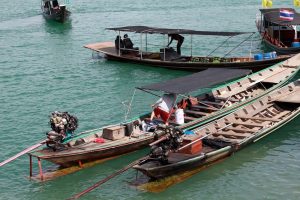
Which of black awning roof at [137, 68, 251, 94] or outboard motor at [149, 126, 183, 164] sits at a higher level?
black awning roof at [137, 68, 251, 94]

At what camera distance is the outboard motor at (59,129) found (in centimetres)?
1438

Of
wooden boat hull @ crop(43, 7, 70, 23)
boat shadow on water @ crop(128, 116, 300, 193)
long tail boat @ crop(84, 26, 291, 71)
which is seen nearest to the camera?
boat shadow on water @ crop(128, 116, 300, 193)

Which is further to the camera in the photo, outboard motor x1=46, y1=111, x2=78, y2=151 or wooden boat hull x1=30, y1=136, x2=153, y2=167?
outboard motor x1=46, y1=111, x2=78, y2=151

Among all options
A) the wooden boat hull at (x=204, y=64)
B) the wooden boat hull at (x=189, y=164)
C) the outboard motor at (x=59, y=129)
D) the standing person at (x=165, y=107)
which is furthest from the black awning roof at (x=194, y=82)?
the wooden boat hull at (x=204, y=64)

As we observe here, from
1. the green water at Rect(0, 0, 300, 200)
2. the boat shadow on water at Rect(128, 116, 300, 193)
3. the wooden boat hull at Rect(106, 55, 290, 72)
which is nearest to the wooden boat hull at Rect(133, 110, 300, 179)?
the boat shadow on water at Rect(128, 116, 300, 193)

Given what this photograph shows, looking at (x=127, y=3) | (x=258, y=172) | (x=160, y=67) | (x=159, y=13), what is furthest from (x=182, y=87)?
(x=127, y=3)

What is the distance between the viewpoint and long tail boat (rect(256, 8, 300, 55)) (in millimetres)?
27078

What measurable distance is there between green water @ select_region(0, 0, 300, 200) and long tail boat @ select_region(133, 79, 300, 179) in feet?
1.96

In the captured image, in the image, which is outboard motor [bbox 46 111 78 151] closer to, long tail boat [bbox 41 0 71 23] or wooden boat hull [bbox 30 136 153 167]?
wooden boat hull [bbox 30 136 153 167]

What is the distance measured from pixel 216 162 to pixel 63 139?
15.3 feet

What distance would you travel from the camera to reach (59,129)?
1473 cm

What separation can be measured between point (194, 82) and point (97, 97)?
24.4 feet

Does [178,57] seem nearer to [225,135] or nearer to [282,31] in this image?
[282,31]

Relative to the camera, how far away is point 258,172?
14711mm
